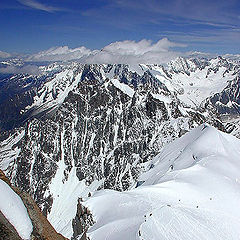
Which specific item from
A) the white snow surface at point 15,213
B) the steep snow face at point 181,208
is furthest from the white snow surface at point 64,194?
the white snow surface at point 15,213

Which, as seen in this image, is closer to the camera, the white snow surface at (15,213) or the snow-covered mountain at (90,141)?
the white snow surface at (15,213)

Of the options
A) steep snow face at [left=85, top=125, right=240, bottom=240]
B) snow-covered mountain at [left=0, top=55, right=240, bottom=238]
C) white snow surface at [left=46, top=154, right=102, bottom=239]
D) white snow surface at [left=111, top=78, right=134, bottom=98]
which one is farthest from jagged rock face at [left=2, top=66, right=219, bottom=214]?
steep snow face at [left=85, top=125, right=240, bottom=240]

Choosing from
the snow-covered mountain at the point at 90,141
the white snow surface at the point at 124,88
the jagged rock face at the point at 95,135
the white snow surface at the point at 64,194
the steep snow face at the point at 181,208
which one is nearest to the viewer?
the steep snow face at the point at 181,208

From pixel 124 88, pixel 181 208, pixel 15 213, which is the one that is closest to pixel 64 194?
pixel 124 88

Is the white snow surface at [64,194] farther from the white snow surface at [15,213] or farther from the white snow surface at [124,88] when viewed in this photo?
the white snow surface at [15,213]

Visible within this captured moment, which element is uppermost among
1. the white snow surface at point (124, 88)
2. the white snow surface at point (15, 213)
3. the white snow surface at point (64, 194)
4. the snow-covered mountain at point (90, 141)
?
the white snow surface at point (15, 213)

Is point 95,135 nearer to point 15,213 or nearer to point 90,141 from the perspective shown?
point 90,141

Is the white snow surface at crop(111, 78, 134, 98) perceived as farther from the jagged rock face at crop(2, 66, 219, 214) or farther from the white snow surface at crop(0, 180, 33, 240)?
the white snow surface at crop(0, 180, 33, 240)
